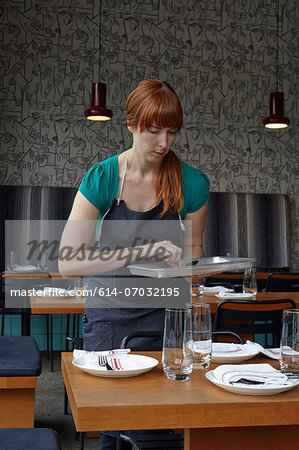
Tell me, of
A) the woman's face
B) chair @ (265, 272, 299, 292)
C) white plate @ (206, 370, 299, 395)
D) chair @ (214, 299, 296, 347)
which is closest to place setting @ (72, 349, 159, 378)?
white plate @ (206, 370, 299, 395)

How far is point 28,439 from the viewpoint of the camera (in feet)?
5.10

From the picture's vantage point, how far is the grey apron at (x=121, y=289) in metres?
1.84

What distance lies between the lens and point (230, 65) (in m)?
7.08

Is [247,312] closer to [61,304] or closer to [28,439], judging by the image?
[61,304]

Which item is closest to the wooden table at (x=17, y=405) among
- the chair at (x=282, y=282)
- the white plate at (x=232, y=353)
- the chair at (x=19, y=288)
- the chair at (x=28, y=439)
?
the chair at (x=28, y=439)

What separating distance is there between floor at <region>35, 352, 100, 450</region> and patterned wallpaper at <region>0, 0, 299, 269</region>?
112 inches

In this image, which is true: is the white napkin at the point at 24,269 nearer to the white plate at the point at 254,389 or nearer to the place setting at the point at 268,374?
the place setting at the point at 268,374

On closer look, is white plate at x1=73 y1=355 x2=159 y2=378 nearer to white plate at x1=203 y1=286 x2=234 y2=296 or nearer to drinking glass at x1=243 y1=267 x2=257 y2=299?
drinking glass at x1=243 y1=267 x2=257 y2=299

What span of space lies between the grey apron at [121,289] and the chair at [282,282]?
2668mm

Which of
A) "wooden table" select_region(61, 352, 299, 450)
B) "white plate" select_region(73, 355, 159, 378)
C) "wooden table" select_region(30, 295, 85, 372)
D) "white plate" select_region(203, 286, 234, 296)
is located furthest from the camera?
"white plate" select_region(203, 286, 234, 296)

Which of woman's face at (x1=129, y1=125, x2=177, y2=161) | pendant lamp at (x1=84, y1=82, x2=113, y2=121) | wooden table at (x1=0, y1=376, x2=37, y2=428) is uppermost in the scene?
pendant lamp at (x1=84, y1=82, x2=113, y2=121)

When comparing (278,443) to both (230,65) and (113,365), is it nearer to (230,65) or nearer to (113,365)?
(113,365)

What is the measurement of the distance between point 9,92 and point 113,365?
5610 mm

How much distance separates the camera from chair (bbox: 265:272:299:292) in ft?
14.9
